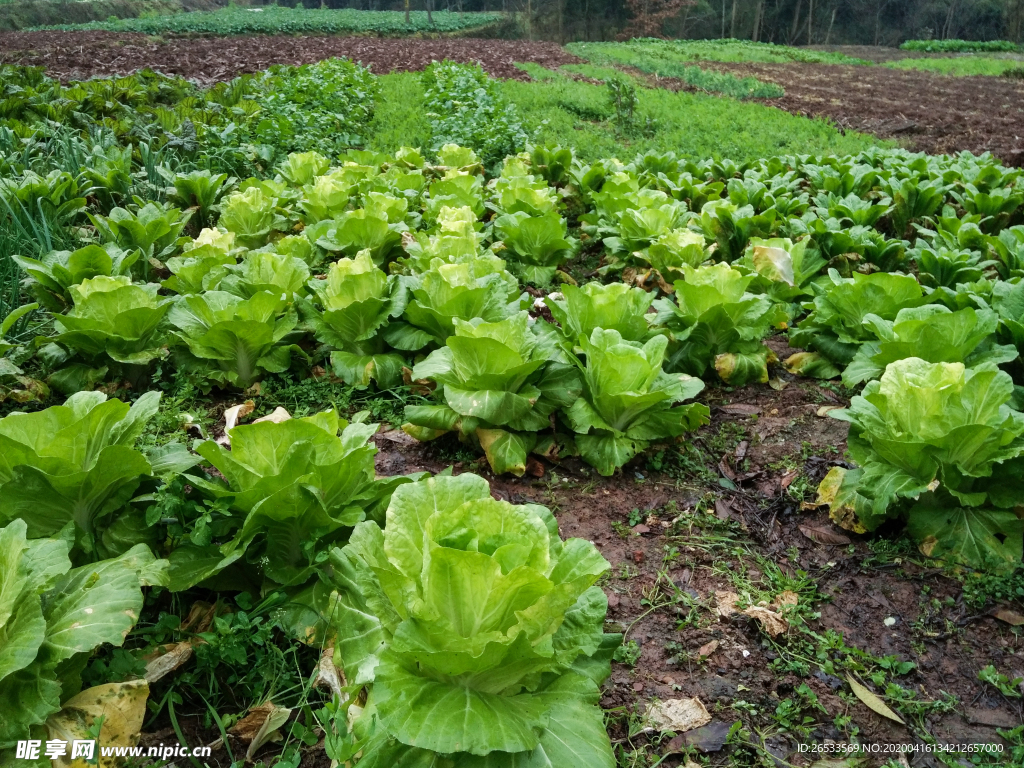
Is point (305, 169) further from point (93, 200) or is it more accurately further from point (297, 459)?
point (297, 459)

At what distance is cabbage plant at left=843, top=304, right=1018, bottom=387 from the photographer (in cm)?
271

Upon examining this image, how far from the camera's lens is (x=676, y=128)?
451 inches

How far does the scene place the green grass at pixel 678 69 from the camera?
17.3 meters

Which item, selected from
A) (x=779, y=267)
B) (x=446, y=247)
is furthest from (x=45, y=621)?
(x=779, y=267)

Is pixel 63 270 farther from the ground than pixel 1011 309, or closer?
farther from the ground

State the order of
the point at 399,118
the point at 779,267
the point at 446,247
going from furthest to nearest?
the point at 399,118, the point at 779,267, the point at 446,247

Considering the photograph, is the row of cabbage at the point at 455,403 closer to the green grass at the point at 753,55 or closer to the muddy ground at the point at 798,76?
the muddy ground at the point at 798,76

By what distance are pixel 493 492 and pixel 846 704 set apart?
4.59ft

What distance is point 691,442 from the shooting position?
10.3ft

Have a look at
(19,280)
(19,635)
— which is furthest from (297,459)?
(19,280)

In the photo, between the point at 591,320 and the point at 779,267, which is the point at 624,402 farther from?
the point at 779,267

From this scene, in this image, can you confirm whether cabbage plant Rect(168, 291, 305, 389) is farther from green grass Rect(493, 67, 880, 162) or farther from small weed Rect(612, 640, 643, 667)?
green grass Rect(493, 67, 880, 162)

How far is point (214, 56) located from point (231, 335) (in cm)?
1742

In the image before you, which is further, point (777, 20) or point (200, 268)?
point (777, 20)
